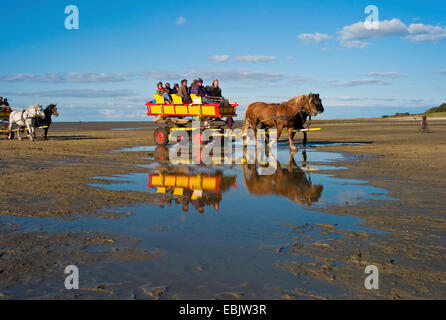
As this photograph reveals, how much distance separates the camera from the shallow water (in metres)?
3.61

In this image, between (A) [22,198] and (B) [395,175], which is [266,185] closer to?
(B) [395,175]

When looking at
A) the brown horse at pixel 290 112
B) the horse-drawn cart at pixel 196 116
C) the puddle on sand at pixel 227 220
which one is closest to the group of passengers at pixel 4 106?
the horse-drawn cart at pixel 196 116

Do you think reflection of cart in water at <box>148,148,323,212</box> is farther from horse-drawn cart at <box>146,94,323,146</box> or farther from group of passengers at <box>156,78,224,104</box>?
group of passengers at <box>156,78,224,104</box>

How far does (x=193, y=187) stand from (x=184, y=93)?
1048 cm

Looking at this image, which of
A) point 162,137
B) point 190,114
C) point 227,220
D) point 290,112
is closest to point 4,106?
point 162,137

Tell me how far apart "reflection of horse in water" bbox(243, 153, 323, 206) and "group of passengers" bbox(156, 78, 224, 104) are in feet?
24.0

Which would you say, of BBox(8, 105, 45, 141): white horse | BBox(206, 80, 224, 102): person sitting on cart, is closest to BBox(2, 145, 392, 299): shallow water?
BBox(206, 80, 224, 102): person sitting on cart

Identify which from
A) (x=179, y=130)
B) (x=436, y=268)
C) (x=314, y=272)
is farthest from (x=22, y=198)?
(x=179, y=130)

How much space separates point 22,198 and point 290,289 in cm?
547

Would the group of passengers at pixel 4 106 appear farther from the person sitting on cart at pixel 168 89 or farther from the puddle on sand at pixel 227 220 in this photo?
the puddle on sand at pixel 227 220

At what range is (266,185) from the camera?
8.65 metres

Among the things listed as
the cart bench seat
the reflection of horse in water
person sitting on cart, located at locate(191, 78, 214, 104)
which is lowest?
the reflection of horse in water

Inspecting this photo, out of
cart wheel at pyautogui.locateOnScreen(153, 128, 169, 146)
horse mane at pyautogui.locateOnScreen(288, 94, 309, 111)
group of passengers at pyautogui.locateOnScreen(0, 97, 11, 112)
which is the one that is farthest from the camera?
group of passengers at pyautogui.locateOnScreen(0, 97, 11, 112)

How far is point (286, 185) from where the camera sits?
8.62m
